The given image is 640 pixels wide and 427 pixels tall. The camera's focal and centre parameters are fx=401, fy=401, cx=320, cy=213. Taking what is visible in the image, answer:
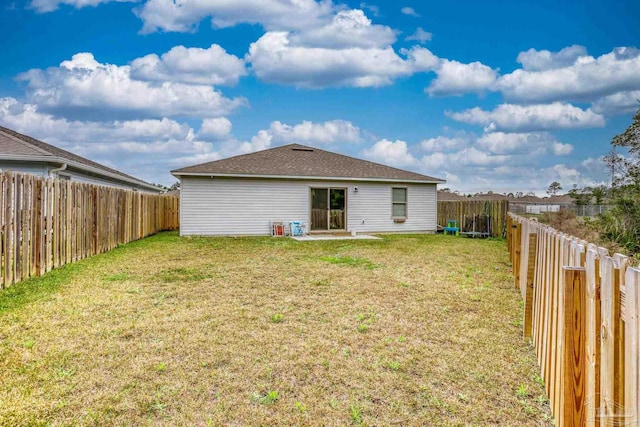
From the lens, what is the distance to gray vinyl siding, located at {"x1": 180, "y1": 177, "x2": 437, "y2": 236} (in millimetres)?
16500

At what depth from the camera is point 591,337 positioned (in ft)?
Result: 6.44

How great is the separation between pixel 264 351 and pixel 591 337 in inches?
111

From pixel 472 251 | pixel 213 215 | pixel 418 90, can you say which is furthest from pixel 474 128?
pixel 213 215

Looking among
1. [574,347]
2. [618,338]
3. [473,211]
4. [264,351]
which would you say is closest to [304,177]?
[473,211]

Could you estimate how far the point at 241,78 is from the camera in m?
20.3

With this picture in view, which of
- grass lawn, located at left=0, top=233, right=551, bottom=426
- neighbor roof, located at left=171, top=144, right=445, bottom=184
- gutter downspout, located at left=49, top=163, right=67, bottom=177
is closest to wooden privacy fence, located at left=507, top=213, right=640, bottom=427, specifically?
grass lawn, located at left=0, top=233, right=551, bottom=426

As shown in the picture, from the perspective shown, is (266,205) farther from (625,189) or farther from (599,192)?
(599,192)

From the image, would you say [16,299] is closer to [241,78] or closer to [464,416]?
[464,416]

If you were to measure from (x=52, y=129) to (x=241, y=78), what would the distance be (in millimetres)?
11067

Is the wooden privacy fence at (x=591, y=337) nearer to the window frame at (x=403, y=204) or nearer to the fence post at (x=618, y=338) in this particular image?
the fence post at (x=618, y=338)

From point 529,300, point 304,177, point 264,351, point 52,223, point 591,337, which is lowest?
point 264,351

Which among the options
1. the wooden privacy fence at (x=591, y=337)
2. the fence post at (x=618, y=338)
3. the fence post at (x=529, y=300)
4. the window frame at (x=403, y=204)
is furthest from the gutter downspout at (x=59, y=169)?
the fence post at (x=618, y=338)

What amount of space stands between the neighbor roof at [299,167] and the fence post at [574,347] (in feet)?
49.7

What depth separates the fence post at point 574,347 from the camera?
2.15m
